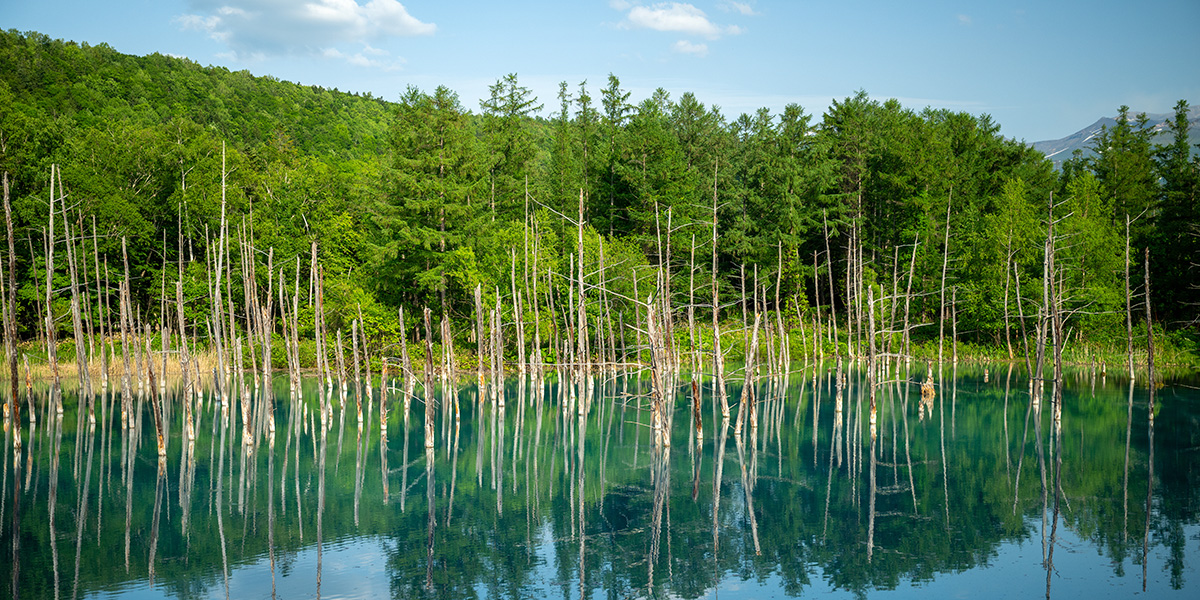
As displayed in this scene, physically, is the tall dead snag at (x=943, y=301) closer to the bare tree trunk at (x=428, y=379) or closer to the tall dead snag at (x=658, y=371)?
the tall dead snag at (x=658, y=371)

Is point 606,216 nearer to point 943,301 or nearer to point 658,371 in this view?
point 943,301

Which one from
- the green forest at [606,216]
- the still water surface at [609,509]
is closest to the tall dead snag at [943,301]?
the green forest at [606,216]

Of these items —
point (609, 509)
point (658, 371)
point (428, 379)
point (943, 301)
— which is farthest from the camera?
point (943, 301)

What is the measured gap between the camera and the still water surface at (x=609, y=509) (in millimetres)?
14398

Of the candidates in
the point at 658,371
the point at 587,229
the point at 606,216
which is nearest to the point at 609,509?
the point at 658,371

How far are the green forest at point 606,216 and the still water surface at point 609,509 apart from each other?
1309 centimetres

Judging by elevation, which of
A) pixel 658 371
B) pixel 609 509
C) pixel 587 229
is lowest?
pixel 609 509

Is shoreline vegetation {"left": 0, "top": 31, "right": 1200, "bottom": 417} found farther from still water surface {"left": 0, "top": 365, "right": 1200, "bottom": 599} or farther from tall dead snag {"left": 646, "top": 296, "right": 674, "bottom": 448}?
tall dead snag {"left": 646, "top": 296, "right": 674, "bottom": 448}

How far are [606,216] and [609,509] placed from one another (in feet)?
120

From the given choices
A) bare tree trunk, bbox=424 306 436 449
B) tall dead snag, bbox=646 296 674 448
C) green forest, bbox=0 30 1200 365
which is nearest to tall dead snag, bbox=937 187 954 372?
green forest, bbox=0 30 1200 365

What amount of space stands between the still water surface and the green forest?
1309cm

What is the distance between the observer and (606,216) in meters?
53.8

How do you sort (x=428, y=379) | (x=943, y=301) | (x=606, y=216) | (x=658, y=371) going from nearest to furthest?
(x=658, y=371) < (x=428, y=379) < (x=943, y=301) < (x=606, y=216)

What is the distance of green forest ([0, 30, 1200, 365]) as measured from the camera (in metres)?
43.9
